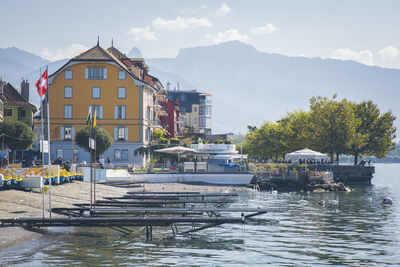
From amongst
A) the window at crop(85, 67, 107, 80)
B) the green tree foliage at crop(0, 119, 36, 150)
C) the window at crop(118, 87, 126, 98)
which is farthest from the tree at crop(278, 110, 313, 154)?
the green tree foliage at crop(0, 119, 36, 150)

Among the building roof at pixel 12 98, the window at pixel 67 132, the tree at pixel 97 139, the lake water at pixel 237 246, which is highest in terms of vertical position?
the building roof at pixel 12 98

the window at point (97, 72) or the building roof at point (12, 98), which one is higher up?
the window at point (97, 72)

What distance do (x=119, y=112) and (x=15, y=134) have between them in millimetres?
17894

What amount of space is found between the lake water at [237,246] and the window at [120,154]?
47.9 metres

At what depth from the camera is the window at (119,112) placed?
77812 millimetres

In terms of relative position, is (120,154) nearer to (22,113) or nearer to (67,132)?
(67,132)

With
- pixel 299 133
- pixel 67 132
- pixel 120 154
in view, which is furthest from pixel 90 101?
pixel 299 133

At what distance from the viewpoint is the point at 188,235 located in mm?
25625

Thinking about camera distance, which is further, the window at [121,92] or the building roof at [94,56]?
the window at [121,92]

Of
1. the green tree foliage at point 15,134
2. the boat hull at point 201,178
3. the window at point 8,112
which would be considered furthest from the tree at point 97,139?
the window at point 8,112

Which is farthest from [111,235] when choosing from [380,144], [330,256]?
[380,144]

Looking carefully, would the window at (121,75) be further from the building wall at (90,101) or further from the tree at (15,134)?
the tree at (15,134)

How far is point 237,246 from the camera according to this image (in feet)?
74.5

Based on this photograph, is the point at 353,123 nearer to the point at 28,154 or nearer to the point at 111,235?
the point at 28,154
